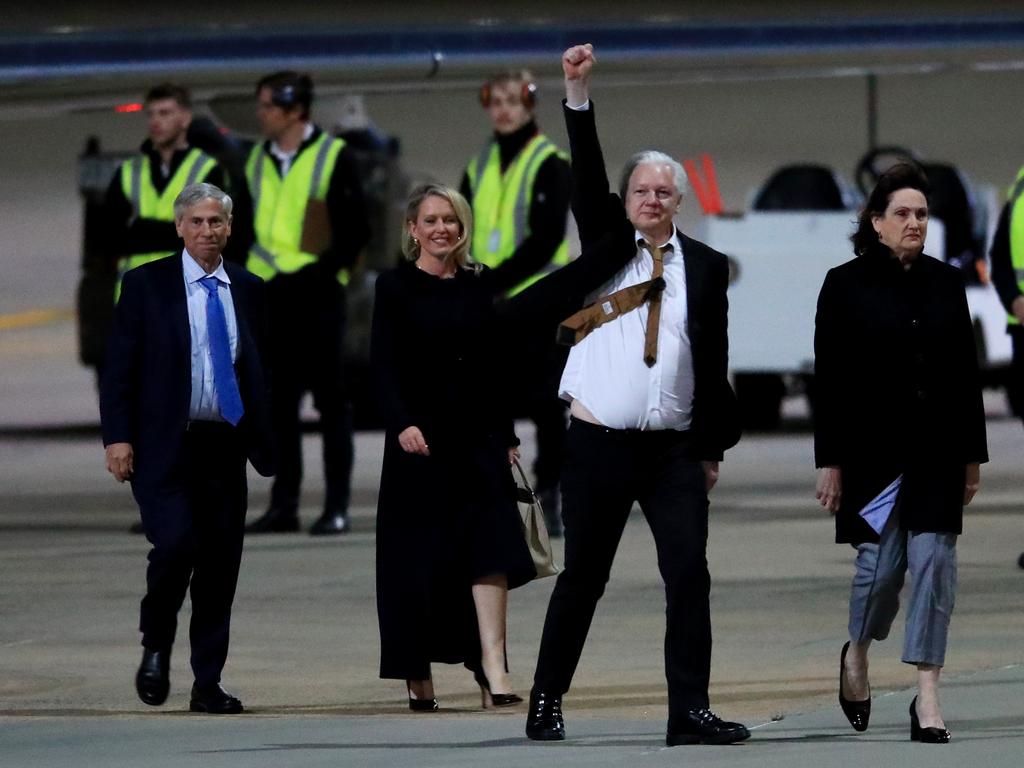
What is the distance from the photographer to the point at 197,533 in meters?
8.15

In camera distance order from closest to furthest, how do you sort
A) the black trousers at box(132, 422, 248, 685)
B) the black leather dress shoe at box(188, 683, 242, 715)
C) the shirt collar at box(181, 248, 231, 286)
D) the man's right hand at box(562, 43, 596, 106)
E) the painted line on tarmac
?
the man's right hand at box(562, 43, 596, 106), the black leather dress shoe at box(188, 683, 242, 715), the black trousers at box(132, 422, 248, 685), the shirt collar at box(181, 248, 231, 286), the painted line on tarmac

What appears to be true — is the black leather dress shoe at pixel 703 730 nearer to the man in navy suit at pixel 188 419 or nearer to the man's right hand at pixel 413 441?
the man's right hand at pixel 413 441

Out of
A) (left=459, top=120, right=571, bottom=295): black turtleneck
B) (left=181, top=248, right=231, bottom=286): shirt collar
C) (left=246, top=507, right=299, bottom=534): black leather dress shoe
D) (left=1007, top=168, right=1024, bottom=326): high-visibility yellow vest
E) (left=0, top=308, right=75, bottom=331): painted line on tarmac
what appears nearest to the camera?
(left=181, top=248, right=231, bottom=286): shirt collar

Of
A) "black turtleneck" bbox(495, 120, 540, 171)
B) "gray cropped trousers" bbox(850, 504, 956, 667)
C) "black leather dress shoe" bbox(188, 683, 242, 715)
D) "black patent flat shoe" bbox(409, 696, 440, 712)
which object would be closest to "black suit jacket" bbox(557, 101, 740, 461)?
"gray cropped trousers" bbox(850, 504, 956, 667)

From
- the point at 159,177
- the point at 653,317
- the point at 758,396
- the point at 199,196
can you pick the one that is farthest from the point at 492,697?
the point at 758,396

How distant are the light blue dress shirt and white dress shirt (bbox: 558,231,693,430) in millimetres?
1455

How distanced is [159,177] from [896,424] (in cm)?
572

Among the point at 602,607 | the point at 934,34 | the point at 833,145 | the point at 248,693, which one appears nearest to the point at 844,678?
the point at 248,693

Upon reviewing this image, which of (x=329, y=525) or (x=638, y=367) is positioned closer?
(x=638, y=367)

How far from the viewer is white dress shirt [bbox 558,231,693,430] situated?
716cm

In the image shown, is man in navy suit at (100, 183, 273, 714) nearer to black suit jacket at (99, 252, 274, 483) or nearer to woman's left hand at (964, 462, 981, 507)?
black suit jacket at (99, 252, 274, 483)

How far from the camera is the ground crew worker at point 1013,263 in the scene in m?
11.0

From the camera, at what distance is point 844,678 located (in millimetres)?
7320

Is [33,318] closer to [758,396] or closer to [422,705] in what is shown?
[758,396]
